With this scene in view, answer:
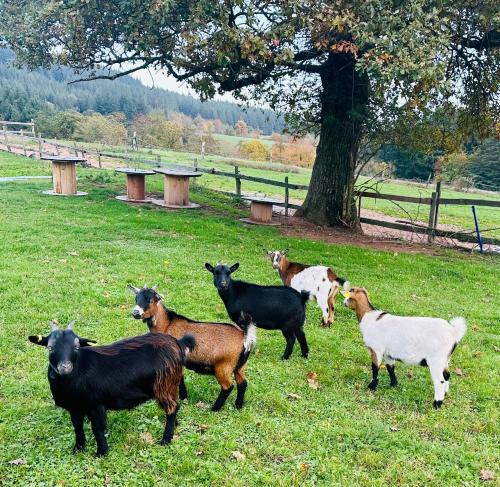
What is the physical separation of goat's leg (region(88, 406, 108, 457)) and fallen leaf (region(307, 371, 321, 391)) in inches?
90.7

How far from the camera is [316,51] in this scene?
42.5ft

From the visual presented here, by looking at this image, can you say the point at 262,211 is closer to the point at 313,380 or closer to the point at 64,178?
the point at 64,178

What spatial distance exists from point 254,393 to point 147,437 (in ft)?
4.19

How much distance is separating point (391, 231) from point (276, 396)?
12.5 m

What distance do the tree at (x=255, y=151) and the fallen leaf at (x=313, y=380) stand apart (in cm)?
5109

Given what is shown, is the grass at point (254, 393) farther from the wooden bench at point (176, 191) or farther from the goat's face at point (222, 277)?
the wooden bench at point (176, 191)

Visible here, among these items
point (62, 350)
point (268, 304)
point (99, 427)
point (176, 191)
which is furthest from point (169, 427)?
point (176, 191)

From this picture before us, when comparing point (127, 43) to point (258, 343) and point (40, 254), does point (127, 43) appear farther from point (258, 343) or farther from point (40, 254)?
point (258, 343)

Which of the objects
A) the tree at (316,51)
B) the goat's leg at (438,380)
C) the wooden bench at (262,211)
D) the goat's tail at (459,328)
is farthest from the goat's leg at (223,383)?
the wooden bench at (262,211)

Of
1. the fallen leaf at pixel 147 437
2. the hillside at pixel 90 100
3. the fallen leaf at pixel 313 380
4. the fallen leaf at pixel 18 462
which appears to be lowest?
the fallen leaf at pixel 313 380

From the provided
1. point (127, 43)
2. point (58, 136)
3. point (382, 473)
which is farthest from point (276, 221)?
point (58, 136)

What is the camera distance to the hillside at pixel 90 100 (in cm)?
6744

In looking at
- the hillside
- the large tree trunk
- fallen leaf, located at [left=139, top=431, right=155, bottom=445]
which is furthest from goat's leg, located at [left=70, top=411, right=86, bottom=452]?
the hillside

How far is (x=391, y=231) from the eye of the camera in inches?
650
